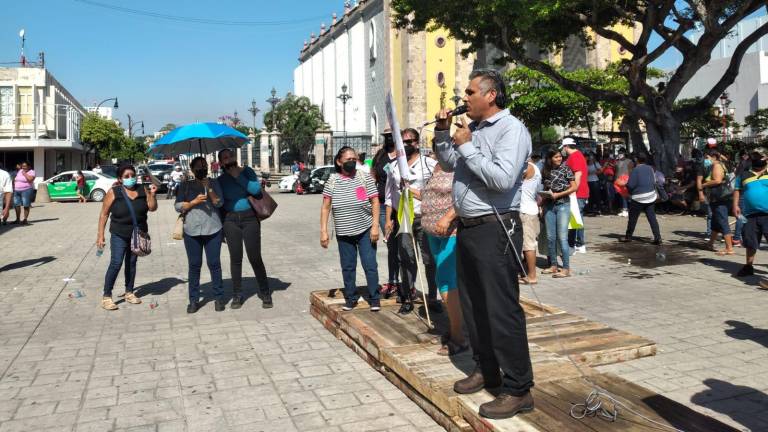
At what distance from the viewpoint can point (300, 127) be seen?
60.0m

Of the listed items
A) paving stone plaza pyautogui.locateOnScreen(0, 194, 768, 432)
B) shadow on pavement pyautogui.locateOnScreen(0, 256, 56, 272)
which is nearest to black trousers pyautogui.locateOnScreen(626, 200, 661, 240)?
paving stone plaza pyautogui.locateOnScreen(0, 194, 768, 432)

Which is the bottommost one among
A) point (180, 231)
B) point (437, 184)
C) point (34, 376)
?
point (34, 376)

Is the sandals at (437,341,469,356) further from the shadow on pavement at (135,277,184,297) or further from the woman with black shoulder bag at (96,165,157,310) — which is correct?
the shadow on pavement at (135,277,184,297)

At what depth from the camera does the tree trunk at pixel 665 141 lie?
1927 centimetres

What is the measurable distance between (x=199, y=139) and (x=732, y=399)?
639cm

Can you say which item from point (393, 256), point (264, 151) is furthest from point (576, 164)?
point (264, 151)

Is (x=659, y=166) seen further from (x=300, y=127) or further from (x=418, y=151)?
(x=300, y=127)

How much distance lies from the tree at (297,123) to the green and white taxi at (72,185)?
2580 cm

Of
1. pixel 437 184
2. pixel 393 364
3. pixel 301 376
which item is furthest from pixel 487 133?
pixel 301 376

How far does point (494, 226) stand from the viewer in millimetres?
3711

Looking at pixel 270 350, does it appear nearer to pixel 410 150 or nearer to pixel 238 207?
pixel 238 207

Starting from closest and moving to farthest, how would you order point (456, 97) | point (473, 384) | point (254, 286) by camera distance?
point (473, 384), point (254, 286), point (456, 97)

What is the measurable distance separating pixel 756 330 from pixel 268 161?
46409 mm

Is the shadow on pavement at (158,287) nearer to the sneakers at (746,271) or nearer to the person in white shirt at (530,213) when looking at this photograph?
the person in white shirt at (530,213)
